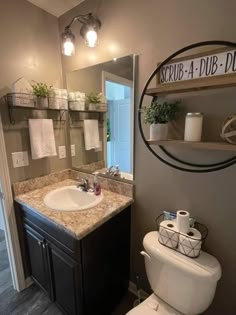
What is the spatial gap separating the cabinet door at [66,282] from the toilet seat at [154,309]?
35cm

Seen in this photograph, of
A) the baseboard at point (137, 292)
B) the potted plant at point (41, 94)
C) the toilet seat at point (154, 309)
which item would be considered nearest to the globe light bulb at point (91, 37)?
the potted plant at point (41, 94)

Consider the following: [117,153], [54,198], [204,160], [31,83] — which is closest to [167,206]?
[204,160]

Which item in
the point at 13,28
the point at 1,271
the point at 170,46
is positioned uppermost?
the point at 13,28

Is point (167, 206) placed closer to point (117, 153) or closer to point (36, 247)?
point (117, 153)

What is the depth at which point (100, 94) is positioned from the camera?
156 cm

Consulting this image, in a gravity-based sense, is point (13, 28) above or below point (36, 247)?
above

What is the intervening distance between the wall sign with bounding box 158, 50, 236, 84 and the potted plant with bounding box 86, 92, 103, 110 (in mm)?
619

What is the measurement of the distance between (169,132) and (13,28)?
1.42 metres

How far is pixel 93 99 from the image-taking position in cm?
162

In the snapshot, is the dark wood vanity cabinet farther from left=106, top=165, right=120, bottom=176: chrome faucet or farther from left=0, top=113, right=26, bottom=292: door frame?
left=106, top=165, right=120, bottom=176: chrome faucet

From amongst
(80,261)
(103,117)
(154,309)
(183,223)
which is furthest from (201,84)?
(154,309)

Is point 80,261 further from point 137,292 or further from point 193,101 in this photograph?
point 193,101

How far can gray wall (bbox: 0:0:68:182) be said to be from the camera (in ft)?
4.53

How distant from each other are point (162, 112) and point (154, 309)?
1.18m
